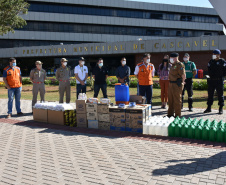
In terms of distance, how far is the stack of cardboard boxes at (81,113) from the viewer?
24.9 ft

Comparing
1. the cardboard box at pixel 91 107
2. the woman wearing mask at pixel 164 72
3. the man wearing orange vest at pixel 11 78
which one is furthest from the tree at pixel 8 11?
the cardboard box at pixel 91 107

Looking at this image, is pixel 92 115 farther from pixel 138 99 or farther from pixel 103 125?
pixel 138 99

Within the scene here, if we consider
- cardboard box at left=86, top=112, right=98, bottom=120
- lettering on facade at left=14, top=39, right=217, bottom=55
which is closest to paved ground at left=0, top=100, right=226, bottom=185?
cardboard box at left=86, top=112, right=98, bottom=120

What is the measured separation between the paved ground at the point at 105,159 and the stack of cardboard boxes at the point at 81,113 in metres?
0.54

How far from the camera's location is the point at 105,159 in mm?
5039

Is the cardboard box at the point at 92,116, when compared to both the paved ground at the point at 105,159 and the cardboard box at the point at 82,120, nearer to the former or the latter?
the cardboard box at the point at 82,120

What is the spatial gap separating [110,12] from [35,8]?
1444 cm

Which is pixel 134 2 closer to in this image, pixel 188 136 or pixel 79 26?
pixel 79 26

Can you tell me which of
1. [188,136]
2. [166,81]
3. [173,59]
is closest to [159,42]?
[166,81]

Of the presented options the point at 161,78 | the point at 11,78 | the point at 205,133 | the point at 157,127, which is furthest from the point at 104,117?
the point at 11,78

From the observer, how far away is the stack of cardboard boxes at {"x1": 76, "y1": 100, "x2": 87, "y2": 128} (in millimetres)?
7595

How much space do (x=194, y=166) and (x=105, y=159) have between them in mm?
1725

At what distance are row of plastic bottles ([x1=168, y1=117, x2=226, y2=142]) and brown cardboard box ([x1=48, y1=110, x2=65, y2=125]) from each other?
138 inches

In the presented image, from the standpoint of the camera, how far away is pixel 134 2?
1980 inches
